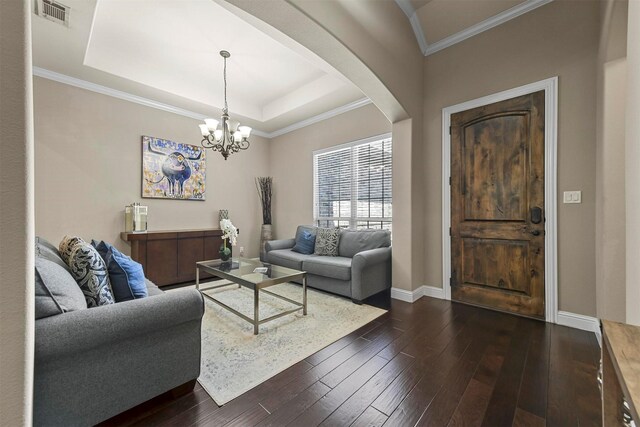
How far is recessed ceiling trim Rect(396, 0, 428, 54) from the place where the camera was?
9.79 feet

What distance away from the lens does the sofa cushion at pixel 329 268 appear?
3.21 m

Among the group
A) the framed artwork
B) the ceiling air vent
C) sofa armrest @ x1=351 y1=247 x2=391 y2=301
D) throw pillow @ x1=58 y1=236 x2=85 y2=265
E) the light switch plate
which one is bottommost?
sofa armrest @ x1=351 y1=247 x2=391 y2=301

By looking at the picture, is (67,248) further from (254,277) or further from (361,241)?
(361,241)

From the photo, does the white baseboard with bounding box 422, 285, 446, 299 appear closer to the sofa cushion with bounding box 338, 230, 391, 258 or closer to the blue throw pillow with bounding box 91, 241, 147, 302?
the sofa cushion with bounding box 338, 230, 391, 258

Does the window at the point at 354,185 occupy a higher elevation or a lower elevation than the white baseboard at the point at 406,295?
higher

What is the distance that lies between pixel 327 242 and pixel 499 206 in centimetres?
227

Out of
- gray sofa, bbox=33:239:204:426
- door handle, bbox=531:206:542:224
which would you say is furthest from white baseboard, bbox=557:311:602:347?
gray sofa, bbox=33:239:204:426

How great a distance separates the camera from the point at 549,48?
2625 mm

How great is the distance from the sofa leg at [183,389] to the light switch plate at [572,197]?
11.3 ft

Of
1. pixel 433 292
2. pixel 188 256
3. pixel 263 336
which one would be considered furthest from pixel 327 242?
pixel 188 256

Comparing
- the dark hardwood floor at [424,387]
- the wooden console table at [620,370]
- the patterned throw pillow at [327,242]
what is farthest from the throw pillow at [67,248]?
the patterned throw pillow at [327,242]

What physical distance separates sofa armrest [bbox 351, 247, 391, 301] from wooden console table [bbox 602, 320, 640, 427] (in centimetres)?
220

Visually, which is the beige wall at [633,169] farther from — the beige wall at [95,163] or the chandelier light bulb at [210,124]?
the beige wall at [95,163]

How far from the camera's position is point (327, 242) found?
13.5ft
